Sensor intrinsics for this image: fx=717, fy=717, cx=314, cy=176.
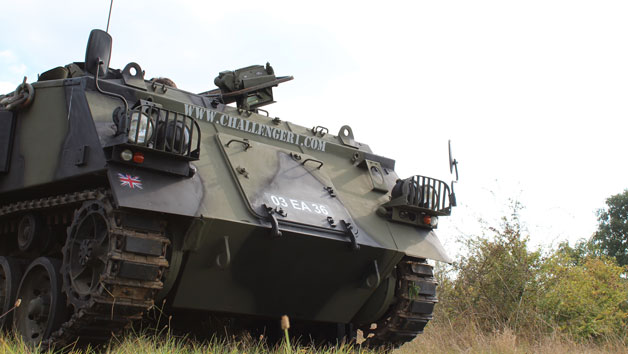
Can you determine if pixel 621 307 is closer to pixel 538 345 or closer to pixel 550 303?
pixel 550 303

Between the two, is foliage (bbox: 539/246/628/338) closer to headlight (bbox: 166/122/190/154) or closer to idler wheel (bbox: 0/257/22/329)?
headlight (bbox: 166/122/190/154)

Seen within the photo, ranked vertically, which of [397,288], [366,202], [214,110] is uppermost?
[214,110]

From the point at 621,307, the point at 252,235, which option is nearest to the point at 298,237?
the point at 252,235

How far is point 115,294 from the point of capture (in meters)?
5.00

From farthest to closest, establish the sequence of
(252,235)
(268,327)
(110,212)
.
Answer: (268,327) < (252,235) < (110,212)

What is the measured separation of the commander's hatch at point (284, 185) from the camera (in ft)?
19.4

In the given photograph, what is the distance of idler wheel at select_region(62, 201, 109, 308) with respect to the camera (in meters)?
5.26

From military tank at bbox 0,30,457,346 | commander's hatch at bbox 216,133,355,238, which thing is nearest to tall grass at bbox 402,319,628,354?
military tank at bbox 0,30,457,346

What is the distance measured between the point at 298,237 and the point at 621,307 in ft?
24.4

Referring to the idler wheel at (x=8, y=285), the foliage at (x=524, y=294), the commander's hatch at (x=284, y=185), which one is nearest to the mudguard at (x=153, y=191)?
the commander's hatch at (x=284, y=185)

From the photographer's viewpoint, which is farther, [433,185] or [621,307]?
[621,307]

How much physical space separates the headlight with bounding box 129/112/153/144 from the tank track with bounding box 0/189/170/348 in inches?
18.1

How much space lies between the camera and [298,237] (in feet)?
19.1

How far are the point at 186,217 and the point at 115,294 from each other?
0.77m
